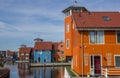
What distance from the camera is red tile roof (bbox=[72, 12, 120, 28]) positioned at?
34438mm

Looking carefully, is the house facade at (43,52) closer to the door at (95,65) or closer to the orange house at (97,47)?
the orange house at (97,47)

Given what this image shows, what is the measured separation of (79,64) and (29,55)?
10460cm

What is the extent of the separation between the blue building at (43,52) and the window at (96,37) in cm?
8416

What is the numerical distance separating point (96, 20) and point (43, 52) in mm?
82900

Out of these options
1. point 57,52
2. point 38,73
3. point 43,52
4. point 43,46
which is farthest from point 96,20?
point 57,52

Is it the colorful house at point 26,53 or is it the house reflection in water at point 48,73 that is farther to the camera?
the colorful house at point 26,53

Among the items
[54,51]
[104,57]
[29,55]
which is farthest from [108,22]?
[29,55]

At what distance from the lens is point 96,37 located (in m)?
34.4

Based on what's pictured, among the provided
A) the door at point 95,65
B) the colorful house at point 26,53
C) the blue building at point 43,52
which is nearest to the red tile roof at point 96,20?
the door at point 95,65

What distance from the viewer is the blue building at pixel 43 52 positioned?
118175 mm

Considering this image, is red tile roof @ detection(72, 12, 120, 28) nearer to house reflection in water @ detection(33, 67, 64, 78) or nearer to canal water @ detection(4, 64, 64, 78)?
canal water @ detection(4, 64, 64, 78)

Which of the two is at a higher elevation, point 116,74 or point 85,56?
point 85,56

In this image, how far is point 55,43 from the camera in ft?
408

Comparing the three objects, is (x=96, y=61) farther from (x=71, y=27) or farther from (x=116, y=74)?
(x=71, y=27)
